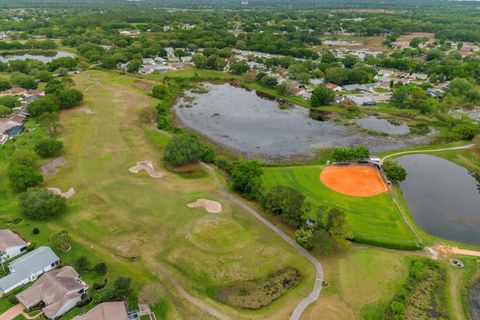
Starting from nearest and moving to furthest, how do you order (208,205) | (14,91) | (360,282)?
(360,282) < (208,205) < (14,91)

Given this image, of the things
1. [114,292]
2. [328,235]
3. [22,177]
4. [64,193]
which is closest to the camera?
[114,292]

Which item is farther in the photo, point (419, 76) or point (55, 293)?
point (419, 76)

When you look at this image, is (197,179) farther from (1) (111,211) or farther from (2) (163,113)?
(2) (163,113)

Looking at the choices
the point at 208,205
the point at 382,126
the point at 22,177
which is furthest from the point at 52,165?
the point at 382,126

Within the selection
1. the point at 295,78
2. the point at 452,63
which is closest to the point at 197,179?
the point at 295,78

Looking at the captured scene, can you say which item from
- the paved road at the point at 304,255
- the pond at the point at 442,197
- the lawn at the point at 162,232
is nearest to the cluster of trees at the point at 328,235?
the paved road at the point at 304,255

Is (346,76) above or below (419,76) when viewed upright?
above

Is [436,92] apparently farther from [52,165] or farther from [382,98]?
[52,165]

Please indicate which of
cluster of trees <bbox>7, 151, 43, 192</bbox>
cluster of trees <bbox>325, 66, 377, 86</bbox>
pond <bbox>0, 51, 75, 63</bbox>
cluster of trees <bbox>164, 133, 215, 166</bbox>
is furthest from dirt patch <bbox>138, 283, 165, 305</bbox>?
pond <bbox>0, 51, 75, 63</bbox>
